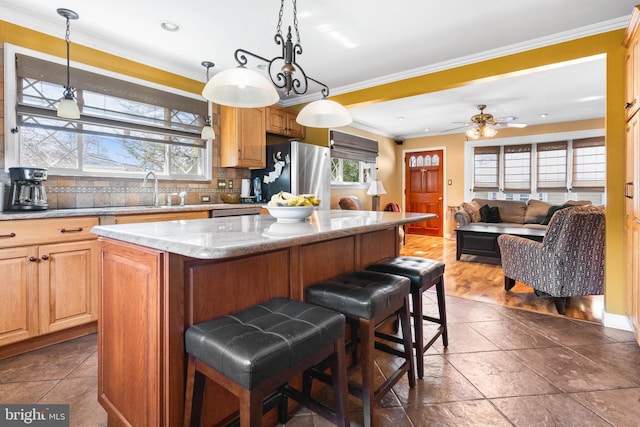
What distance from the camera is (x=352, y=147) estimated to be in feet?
20.9

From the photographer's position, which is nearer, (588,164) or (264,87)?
(264,87)

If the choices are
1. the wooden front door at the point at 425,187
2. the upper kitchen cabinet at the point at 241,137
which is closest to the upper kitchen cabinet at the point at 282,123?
the upper kitchen cabinet at the point at 241,137

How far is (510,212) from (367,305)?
5.88 metres

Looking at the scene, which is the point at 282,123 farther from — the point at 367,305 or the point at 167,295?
the point at 167,295

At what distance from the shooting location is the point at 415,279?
1.92 meters

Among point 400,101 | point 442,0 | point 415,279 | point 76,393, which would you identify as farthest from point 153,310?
point 400,101

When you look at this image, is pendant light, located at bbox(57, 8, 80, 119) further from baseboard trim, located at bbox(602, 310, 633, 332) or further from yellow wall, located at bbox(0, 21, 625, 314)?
baseboard trim, located at bbox(602, 310, 633, 332)

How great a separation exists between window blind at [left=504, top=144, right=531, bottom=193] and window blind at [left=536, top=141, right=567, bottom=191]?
19cm

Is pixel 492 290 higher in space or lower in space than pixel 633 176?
lower

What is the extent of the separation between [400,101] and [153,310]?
15.6 feet

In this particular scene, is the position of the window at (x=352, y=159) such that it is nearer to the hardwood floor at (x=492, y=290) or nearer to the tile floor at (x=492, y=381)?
the hardwood floor at (x=492, y=290)

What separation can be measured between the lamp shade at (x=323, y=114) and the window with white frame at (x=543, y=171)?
18.7 ft

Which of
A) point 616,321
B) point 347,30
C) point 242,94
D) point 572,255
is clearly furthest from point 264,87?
point 616,321

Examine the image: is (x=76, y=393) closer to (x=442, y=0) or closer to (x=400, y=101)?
(x=442, y=0)
